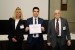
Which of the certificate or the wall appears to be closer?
the certificate

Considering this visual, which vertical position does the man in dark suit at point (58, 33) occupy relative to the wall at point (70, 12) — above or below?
below

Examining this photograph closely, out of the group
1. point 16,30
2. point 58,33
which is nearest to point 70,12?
point 58,33

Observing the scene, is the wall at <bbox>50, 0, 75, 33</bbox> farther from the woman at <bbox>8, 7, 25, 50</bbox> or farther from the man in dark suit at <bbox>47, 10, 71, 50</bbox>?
the woman at <bbox>8, 7, 25, 50</bbox>

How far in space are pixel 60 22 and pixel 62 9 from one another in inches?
115

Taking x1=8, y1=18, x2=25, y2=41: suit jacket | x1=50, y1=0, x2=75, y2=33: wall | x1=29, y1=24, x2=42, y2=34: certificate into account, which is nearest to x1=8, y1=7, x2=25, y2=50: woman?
x1=8, y1=18, x2=25, y2=41: suit jacket

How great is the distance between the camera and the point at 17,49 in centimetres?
461

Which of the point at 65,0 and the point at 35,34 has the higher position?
the point at 65,0

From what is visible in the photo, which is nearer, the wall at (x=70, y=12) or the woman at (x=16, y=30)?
the woman at (x=16, y=30)

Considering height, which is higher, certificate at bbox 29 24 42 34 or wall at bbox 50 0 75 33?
wall at bbox 50 0 75 33

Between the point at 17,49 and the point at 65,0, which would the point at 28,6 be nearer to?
the point at 65,0

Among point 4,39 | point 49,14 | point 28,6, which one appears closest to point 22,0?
point 28,6

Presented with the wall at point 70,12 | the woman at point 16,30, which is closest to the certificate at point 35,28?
the woman at point 16,30

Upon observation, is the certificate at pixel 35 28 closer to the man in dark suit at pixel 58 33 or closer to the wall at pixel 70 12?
the man in dark suit at pixel 58 33

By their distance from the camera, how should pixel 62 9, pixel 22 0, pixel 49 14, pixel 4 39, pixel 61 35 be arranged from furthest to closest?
pixel 62 9, pixel 49 14, pixel 22 0, pixel 4 39, pixel 61 35
